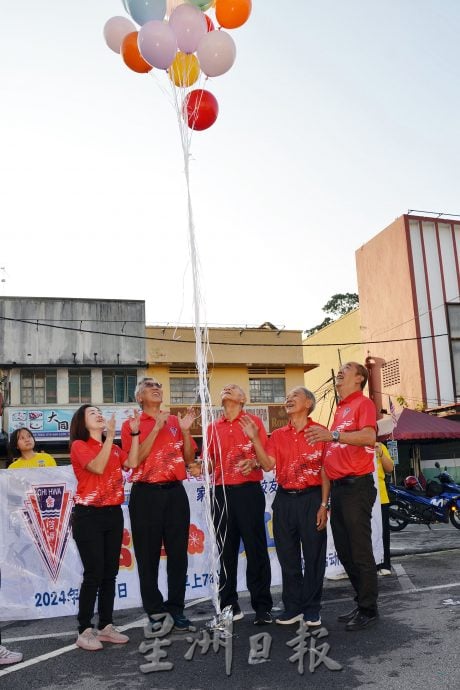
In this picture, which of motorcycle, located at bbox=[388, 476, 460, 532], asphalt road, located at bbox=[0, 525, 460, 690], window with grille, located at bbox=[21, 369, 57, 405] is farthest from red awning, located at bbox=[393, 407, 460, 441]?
asphalt road, located at bbox=[0, 525, 460, 690]

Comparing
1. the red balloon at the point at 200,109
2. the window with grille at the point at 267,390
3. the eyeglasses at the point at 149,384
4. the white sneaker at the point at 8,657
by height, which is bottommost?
the white sneaker at the point at 8,657

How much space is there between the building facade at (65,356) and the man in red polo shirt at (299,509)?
20047mm

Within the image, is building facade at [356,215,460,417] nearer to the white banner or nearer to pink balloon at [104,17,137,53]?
the white banner

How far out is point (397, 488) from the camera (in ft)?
41.6

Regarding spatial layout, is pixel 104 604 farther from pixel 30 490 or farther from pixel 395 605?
pixel 395 605

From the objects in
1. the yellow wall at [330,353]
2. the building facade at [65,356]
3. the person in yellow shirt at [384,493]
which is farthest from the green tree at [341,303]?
the person in yellow shirt at [384,493]

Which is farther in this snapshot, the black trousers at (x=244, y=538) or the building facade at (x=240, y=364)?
the building facade at (x=240, y=364)

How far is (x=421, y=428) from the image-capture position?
1950 centimetres

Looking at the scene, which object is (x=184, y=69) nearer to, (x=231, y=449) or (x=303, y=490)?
(x=231, y=449)

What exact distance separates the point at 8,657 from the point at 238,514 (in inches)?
72.0

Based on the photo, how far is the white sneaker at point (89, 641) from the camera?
424 centimetres

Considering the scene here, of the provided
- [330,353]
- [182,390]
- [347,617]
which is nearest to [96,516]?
[347,617]

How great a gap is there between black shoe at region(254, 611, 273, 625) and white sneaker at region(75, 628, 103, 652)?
116 centimetres

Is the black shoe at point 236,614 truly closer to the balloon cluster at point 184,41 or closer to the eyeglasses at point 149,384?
the eyeglasses at point 149,384
